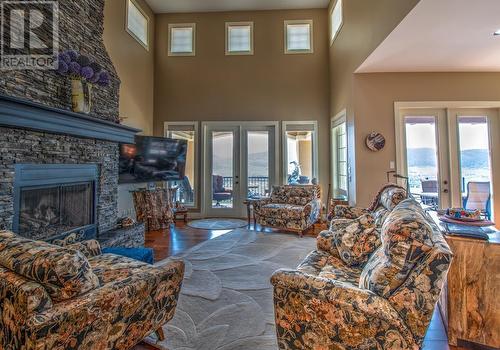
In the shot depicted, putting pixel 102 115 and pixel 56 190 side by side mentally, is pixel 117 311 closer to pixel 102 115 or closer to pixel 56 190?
pixel 56 190

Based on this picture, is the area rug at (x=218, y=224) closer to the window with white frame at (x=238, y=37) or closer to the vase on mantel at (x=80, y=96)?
the vase on mantel at (x=80, y=96)

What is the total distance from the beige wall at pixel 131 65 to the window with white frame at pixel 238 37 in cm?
196

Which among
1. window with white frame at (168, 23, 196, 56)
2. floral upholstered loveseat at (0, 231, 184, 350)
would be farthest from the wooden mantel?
window with white frame at (168, 23, 196, 56)

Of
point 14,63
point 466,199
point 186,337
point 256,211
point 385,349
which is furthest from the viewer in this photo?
point 256,211

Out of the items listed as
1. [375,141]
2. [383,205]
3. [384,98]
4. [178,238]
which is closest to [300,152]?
[375,141]

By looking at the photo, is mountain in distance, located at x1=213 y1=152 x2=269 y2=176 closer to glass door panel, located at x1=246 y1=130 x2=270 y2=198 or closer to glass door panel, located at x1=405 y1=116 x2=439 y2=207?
glass door panel, located at x1=246 y1=130 x2=270 y2=198

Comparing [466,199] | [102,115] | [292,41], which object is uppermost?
[292,41]

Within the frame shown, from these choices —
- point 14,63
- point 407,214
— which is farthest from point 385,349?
point 14,63

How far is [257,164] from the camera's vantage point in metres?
6.60

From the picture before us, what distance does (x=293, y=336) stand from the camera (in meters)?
1.52

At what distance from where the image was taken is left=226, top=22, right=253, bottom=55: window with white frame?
655 cm

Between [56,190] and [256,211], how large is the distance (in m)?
3.33

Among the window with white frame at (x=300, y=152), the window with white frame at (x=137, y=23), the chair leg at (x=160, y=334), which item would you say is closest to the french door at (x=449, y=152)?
the window with white frame at (x=300, y=152)

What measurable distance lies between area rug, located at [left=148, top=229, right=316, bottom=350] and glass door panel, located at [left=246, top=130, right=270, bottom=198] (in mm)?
2347
